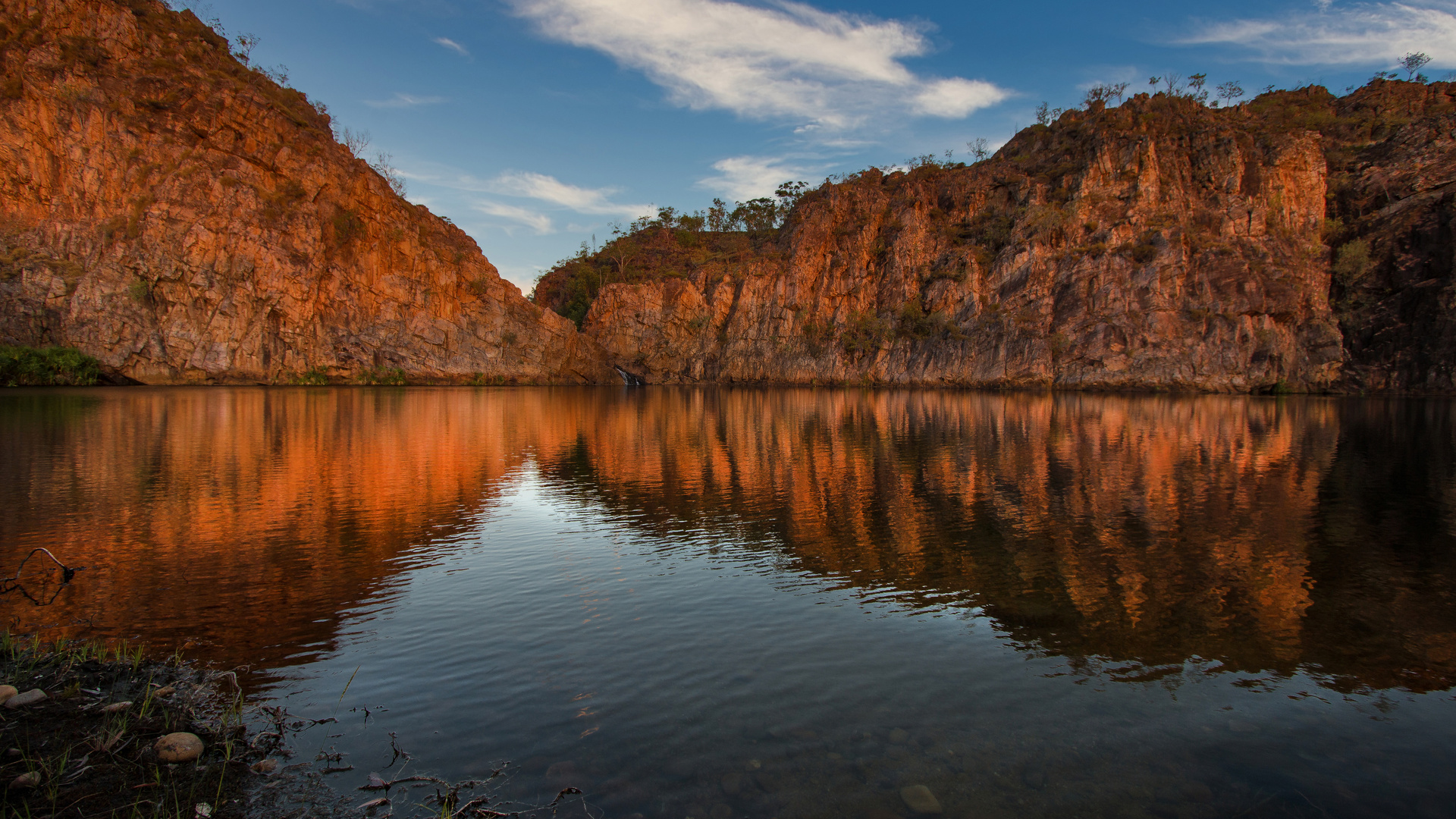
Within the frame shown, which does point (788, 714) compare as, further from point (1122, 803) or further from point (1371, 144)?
point (1371, 144)

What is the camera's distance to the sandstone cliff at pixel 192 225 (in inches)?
2746

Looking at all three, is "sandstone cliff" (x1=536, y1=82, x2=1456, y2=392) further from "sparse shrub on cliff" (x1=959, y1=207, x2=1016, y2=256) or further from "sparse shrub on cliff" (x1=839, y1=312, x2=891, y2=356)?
"sparse shrub on cliff" (x1=959, y1=207, x2=1016, y2=256)

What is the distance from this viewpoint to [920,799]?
539 centimetres

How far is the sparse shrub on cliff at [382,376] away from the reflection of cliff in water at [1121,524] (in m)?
68.5

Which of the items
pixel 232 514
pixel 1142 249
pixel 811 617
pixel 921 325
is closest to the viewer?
pixel 811 617

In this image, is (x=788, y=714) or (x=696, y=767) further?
(x=788, y=714)

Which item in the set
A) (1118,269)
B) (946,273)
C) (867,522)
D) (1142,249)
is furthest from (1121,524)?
(946,273)

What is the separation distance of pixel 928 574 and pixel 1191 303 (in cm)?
9214

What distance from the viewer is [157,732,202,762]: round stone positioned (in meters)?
5.24

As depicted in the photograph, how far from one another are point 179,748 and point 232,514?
1149 centimetres

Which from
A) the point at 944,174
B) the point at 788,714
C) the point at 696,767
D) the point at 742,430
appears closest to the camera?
the point at 696,767

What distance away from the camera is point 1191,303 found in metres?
85.1

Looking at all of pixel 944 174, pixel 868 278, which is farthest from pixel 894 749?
pixel 944 174

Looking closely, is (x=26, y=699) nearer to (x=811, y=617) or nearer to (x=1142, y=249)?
(x=811, y=617)
